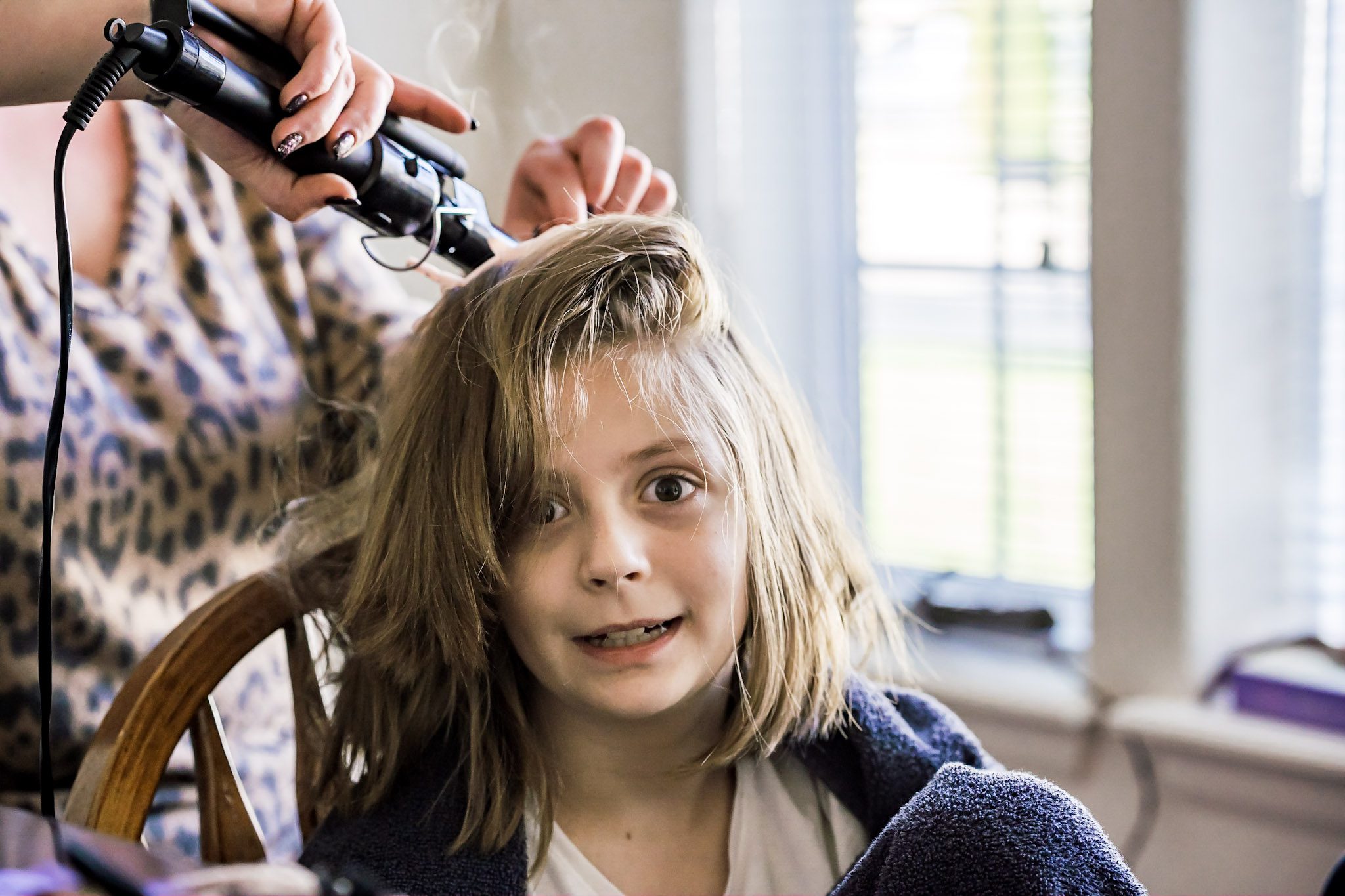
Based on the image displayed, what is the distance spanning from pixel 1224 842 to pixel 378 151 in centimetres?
122

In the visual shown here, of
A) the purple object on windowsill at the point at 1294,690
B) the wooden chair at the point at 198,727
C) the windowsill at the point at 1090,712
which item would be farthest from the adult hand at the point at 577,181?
the purple object on windowsill at the point at 1294,690

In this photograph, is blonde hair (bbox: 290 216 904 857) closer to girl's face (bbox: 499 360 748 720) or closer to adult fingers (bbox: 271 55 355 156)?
girl's face (bbox: 499 360 748 720)

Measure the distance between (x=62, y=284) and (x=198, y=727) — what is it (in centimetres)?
32

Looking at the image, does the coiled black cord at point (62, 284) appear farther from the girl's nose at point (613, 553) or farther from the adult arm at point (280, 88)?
the girl's nose at point (613, 553)

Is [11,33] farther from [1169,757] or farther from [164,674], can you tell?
[1169,757]

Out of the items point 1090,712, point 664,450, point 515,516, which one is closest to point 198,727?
point 515,516

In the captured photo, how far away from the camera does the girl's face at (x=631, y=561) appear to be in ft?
2.66

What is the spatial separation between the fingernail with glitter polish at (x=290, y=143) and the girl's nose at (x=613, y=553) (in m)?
0.28

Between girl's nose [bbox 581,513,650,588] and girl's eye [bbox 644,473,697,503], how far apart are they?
0.03 metres

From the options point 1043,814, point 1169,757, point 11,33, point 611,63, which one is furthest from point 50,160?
point 1169,757

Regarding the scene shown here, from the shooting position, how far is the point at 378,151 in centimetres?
76

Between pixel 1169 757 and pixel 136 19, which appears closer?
pixel 136 19

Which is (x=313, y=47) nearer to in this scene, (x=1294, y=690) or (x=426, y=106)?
(x=426, y=106)

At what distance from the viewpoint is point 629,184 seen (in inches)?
39.4
